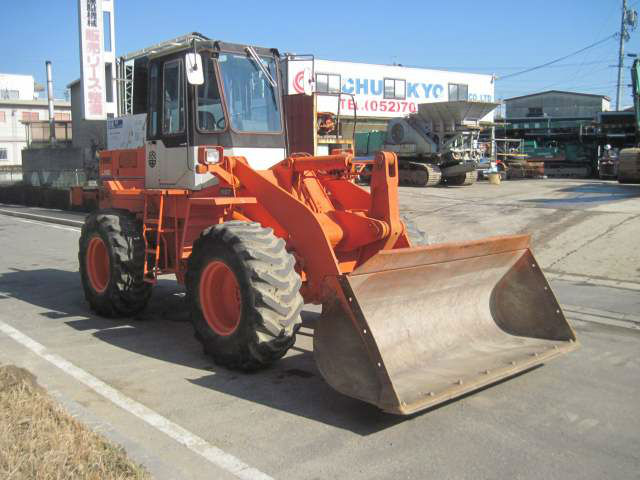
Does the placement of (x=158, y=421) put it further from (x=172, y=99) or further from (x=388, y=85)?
(x=388, y=85)

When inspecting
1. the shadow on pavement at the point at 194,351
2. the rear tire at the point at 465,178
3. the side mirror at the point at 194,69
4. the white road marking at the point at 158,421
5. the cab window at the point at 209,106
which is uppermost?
the side mirror at the point at 194,69

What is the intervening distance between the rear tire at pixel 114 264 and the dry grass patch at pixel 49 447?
2.71 metres

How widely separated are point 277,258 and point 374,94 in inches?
1325

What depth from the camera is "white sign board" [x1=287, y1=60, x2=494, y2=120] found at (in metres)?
35.2

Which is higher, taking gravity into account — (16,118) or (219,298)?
(16,118)

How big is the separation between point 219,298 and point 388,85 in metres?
33.9

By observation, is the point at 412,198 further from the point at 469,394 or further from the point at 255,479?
the point at 255,479

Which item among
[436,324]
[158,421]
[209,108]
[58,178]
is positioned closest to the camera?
[158,421]

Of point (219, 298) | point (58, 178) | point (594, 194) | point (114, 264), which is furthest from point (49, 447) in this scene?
point (58, 178)

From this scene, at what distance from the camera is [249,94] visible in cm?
676

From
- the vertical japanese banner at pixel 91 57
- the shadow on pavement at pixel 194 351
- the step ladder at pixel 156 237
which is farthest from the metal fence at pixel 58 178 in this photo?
the step ladder at pixel 156 237

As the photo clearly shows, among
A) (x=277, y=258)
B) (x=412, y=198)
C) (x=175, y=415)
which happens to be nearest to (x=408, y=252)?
(x=277, y=258)

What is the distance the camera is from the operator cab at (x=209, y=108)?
6.52 m

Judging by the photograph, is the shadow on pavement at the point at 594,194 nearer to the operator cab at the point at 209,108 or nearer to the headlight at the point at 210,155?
the operator cab at the point at 209,108
